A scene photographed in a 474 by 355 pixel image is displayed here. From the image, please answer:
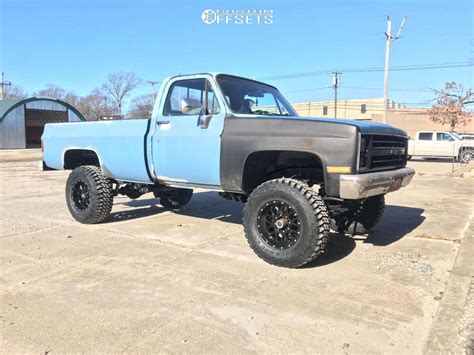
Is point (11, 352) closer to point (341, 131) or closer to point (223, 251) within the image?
point (223, 251)

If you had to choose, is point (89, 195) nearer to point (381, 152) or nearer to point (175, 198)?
point (175, 198)

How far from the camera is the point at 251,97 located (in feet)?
20.1

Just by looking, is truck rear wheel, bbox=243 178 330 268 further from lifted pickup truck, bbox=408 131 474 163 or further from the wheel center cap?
lifted pickup truck, bbox=408 131 474 163

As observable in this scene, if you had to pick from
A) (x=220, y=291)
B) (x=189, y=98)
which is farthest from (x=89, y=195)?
(x=220, y=291)

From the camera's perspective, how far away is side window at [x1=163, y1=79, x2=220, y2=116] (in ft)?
18.7

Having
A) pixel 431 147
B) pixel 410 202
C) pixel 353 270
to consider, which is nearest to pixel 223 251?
pixel 353 270

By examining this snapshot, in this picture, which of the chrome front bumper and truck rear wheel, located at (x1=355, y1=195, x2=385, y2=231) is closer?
the chrome front bumper

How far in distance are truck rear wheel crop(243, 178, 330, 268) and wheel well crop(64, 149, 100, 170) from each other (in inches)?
144

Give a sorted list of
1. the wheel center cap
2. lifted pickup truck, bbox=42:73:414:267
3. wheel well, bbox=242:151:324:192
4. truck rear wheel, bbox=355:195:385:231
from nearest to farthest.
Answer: lifted pickup truck, bbox=42:73:414:267, the wheel center cap, wheel well, bbox=242:151:324:192, truck rear wheel, bbox=355:195:385:231

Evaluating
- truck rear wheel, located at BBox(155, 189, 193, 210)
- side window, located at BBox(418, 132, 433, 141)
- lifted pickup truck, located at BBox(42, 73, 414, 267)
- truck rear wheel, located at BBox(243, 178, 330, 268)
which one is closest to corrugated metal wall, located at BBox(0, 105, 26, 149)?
side window, located at BBox(418, 132, 433, 141)

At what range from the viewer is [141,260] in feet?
17.1

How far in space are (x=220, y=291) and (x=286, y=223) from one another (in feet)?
3.81

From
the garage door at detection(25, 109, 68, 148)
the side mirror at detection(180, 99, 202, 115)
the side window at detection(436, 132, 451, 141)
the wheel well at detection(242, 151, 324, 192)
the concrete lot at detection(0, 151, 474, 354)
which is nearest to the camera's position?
the concrete lot at detection(0, 151, 474, 354)

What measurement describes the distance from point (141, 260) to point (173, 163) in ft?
4.73
